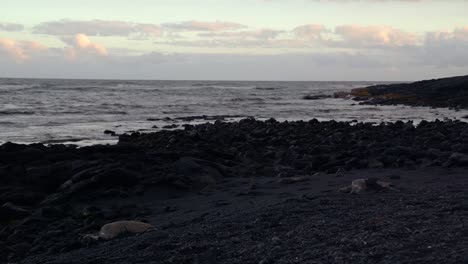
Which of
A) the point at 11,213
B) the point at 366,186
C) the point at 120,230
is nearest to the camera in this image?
the point at 120,230

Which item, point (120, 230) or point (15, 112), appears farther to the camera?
point (15, 112)

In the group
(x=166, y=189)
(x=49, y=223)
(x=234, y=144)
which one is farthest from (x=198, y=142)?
(x=49, y=223)

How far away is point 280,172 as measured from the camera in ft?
38.0

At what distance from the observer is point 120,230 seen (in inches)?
267

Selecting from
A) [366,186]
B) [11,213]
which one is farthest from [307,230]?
[11,213]

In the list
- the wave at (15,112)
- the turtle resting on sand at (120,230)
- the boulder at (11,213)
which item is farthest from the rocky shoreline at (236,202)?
the wave at (15,112)

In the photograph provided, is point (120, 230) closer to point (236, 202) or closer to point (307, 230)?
point (236, 202)

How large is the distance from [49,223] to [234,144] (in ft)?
30.1

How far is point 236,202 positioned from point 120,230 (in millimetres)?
2316

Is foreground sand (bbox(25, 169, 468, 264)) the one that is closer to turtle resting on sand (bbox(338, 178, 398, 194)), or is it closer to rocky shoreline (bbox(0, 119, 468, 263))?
rocky shoreline (bbox(0, 119, 468, 263))

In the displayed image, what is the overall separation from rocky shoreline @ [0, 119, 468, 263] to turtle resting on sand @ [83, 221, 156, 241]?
0.68ft

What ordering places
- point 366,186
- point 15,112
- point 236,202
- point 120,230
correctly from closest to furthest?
point 120,230 < point 366,186 < point 236,202 < point 15,112

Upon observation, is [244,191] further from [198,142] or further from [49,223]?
[198,142]

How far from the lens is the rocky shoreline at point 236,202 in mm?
5387
